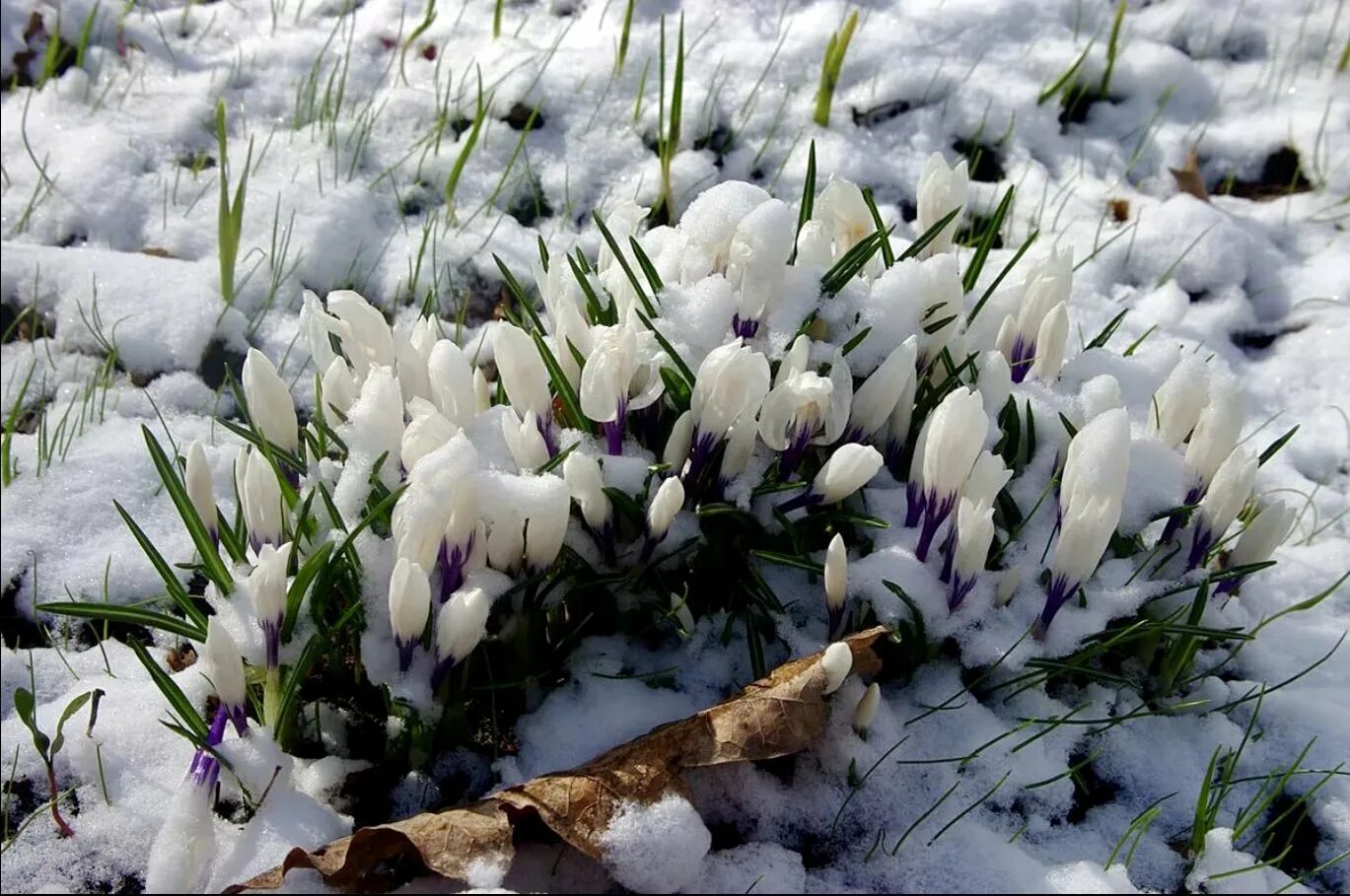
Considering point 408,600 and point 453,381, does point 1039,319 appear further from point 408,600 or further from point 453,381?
point 408,600

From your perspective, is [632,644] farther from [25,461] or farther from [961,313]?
Result: [25,461]

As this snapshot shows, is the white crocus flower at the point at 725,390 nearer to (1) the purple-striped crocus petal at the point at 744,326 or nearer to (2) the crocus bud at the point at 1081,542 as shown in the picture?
(1) the purple-striped crocus petal at the point at 744,326

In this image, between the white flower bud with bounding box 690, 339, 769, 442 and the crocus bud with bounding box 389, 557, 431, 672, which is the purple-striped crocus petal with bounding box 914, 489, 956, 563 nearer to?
the white flower bud with bounding box 690, 339, 769, 442

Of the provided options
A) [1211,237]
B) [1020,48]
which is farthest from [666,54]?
[1211,237]

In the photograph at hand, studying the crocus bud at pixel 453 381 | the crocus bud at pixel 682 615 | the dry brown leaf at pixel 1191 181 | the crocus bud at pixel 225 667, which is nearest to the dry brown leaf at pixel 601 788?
the crocus bud at pixel 682 615

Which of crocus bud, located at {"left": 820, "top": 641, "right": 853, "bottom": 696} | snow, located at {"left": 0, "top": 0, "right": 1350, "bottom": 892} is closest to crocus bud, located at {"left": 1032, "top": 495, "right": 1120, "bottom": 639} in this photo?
snow, located at {"left": 0, "top": 0, "right": 1350, "bottom": 892}

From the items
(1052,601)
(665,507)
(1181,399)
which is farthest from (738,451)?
→ (1181,399)

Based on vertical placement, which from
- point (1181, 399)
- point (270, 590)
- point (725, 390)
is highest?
point (725, 390)
